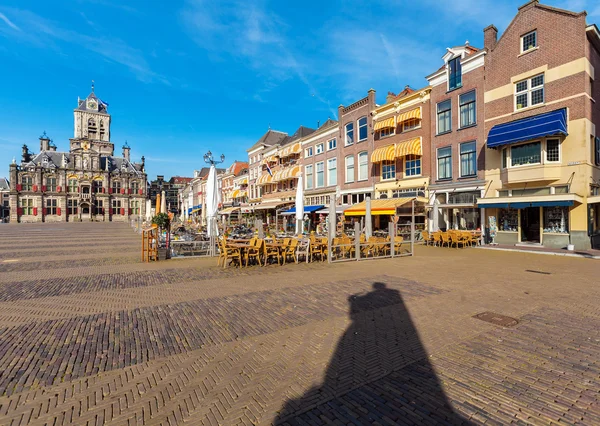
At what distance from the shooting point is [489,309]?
5875 millimetres

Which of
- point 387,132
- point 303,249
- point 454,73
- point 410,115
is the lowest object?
point 303,249

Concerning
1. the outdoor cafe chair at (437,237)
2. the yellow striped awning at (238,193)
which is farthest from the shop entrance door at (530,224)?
the yellow striped awning at (238,193)

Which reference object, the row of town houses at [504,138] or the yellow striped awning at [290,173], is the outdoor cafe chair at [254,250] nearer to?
the row of town houses at [504,138]

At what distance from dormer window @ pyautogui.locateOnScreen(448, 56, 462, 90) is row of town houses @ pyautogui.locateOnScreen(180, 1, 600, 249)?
63mm

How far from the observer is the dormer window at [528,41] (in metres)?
16.8

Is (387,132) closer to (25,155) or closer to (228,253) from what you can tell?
(228,253)

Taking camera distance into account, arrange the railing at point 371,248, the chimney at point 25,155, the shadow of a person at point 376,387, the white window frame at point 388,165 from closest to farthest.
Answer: the shadow of a person at point 376,387
the railing at point 371,248
the white window frame at point 388,165
the chimney at point 25,155

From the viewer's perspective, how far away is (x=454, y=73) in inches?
800

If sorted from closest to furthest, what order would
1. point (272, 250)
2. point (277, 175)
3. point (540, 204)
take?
point (272, 250), point (540, 204), point (277, 175)

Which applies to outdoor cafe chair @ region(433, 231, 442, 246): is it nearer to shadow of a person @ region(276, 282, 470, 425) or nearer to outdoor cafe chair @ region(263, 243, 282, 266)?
outdoor cafe chair @ region(263, 243, 282, 266)

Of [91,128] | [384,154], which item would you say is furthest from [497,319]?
[91,128]

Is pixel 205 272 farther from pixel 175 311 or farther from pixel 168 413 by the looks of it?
pixel 168 413

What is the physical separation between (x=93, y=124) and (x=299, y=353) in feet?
310

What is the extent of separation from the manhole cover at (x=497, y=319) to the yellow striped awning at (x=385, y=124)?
65.1 feet
